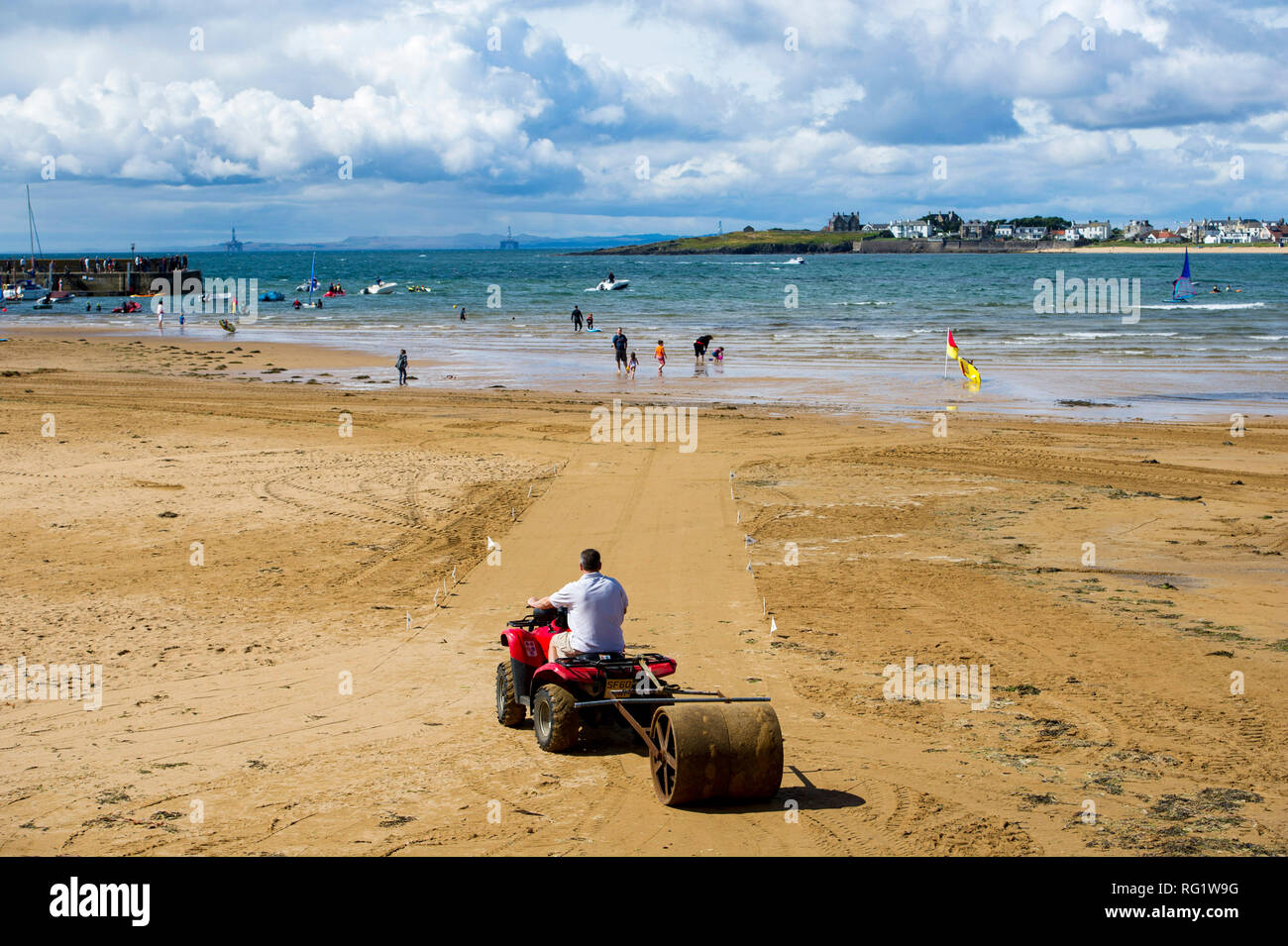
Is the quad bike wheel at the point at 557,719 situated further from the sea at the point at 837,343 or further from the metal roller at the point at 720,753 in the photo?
the sea at the point at 837,343

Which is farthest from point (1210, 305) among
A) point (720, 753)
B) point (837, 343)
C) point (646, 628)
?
point (720, 753)

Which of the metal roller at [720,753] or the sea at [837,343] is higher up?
the sea at [837,343]

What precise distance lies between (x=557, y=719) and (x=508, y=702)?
0.91 meters

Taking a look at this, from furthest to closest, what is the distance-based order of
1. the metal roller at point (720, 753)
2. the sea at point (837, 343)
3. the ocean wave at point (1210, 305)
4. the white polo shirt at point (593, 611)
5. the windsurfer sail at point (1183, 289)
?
the windsurfer sail at point (1183, 289)
the ocean wave at point (1210, 305)
the sea at point (837, 343)
the white polo shirt at point (593, 611)
the metal roller at point (720, 753)

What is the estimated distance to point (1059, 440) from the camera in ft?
81.3

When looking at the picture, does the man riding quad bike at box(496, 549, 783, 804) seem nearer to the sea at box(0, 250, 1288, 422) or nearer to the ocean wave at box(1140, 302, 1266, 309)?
the sea at box(0, 250, 1288, 422)

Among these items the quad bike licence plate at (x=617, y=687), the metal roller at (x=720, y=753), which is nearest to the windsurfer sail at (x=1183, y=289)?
the quad bike licence plate at (x=617, y=687)

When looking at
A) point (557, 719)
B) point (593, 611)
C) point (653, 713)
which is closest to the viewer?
point (653, 713)

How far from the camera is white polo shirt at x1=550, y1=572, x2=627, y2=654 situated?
894 centimetres

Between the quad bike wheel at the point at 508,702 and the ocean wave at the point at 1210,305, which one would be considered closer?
the quad bike wheel at the point at 508,702

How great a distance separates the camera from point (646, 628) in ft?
40.5

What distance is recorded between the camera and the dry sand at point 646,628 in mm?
7812

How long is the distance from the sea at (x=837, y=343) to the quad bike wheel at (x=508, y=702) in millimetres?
21090

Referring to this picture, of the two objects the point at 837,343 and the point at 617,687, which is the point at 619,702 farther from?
the point at 837,343
